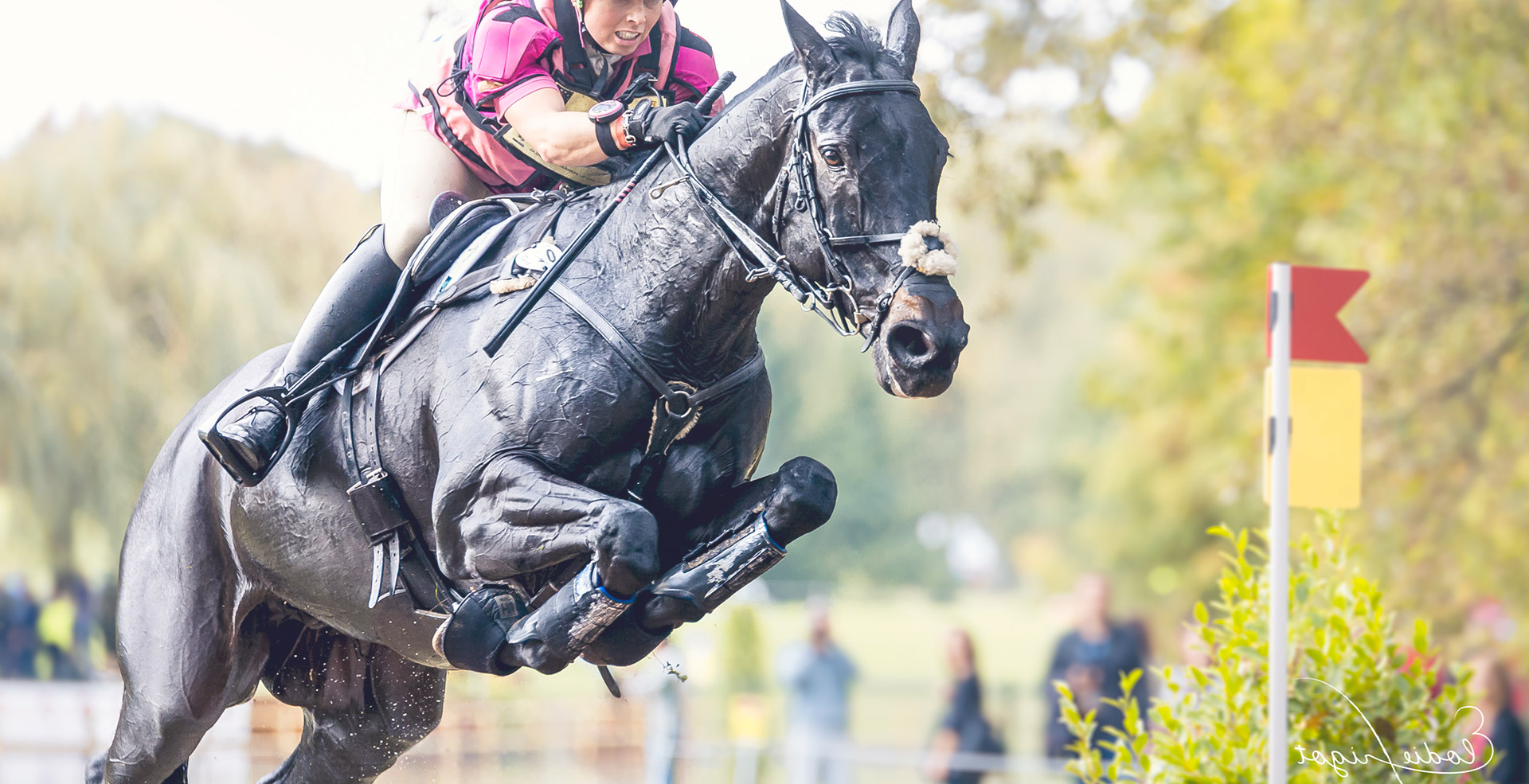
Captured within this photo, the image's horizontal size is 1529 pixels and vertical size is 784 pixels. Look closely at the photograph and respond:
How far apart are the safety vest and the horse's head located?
0.70 metres

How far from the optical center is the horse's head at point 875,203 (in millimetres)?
2885

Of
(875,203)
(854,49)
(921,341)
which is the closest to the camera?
(921,341)

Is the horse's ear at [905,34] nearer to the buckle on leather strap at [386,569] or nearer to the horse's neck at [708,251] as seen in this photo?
the horse's neck at [708,251]

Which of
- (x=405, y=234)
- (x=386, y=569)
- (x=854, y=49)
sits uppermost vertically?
(x=854, y=49)

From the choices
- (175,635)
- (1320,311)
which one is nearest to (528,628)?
(175,635)

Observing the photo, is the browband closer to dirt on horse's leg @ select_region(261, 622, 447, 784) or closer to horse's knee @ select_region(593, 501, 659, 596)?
horse's knee @ select_region(593, 501, 659, 596)

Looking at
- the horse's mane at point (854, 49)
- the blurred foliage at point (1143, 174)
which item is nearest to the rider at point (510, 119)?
the horse's mane at point (854, 49)

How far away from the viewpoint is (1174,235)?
18.0 metres

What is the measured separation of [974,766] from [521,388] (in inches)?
230

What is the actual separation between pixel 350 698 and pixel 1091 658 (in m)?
5.07

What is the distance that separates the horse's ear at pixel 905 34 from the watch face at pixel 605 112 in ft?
2.26

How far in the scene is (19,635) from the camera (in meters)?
12.4

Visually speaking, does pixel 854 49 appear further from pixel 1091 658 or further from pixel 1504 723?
pixel 1091 658

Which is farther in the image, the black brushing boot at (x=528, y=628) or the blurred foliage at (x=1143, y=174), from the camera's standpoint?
the blurred foliage at (x=1143, y=174)
